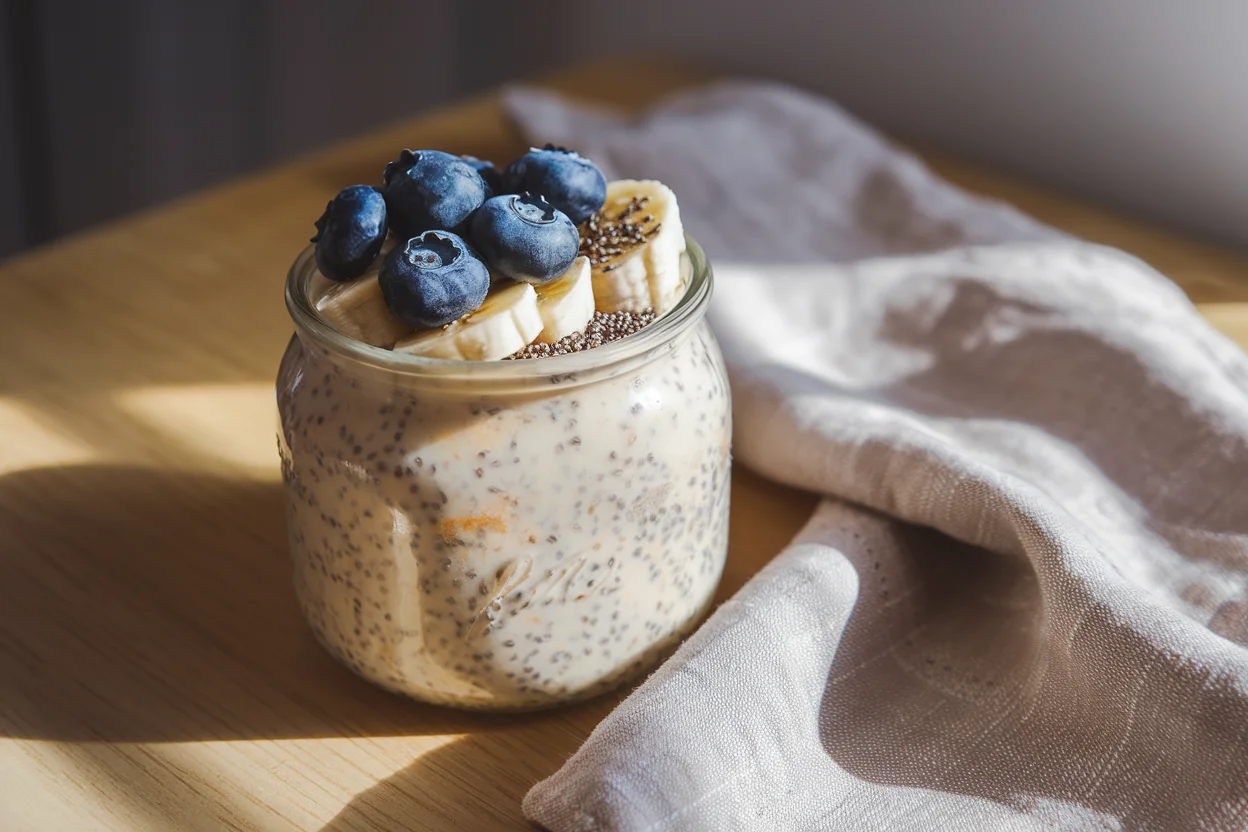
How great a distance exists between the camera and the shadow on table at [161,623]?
1.91 feet

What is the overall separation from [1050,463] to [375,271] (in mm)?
415

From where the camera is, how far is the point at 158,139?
1934mm

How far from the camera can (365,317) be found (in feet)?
1.71

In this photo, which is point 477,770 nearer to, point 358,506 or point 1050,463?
point 358,506

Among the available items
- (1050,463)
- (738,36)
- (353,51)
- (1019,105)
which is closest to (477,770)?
(1050,463)

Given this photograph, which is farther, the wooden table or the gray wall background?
the gray wall background

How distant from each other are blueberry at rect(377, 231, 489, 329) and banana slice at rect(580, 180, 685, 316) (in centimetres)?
7

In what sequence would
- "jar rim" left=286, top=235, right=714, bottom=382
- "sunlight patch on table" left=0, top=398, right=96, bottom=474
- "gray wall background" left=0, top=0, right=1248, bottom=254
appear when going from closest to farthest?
1. "jar rim" left=286, top=235, right=714, bottom=382
2. "sunlight patch on table" left=0, top=398, right=96, bottom=474
3. "gray wall background" left=0, top=0, right=1248, bottom=254

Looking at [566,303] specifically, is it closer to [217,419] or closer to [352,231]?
[352,231]

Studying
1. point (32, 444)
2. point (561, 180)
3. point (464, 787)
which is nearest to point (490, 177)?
point (561, 180)

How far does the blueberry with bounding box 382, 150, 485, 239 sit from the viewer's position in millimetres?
525

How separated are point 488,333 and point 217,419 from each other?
377 millimetres

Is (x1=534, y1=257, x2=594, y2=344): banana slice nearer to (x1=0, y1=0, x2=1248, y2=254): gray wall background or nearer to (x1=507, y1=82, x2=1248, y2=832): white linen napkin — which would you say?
(x1=507, y1=82, x2=1248, y2=832): white linen napkin

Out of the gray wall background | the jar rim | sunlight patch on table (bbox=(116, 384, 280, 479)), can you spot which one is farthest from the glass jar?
Result: the gray wall background
